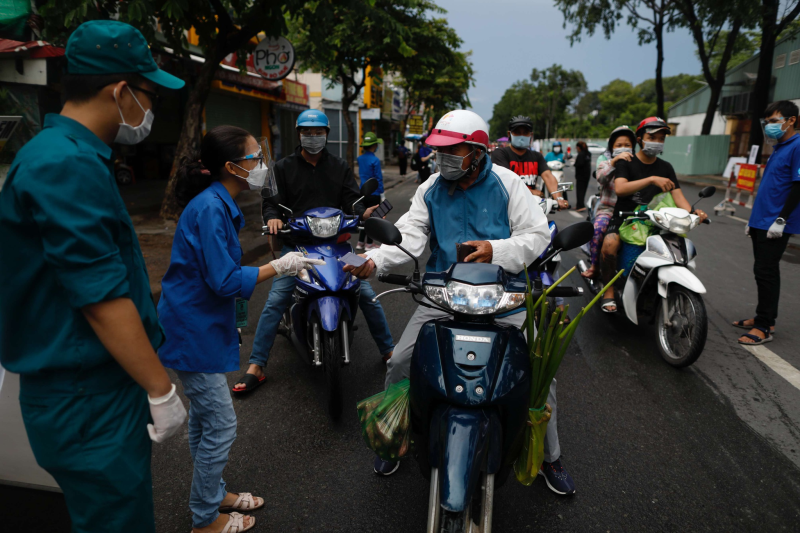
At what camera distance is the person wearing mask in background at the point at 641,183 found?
466cm

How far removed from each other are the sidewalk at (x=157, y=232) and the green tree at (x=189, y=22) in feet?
2.08

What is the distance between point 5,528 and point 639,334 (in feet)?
15.9

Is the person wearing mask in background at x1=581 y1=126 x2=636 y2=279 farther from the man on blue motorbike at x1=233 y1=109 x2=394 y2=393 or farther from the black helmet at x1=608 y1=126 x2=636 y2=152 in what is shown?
the man on blue motorbike at x1=233 y1=109 x2=394 y2=393

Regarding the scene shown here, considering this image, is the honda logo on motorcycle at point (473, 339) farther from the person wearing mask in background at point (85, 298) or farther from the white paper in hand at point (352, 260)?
the person wearing mask in background at point (85, 298)

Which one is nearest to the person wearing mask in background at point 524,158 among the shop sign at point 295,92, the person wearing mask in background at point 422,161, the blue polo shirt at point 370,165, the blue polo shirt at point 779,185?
the blue polo shirt at point 779,185

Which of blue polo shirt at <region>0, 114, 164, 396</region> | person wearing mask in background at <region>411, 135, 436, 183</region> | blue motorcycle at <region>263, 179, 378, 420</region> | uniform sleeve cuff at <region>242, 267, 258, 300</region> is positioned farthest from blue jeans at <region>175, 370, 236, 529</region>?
person wearing mask in background at <region>411, 135, 436, 183</region>

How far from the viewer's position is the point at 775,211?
4.67 meters

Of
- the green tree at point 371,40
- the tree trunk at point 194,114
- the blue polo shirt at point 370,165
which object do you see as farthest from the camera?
the green tree at point 371,40

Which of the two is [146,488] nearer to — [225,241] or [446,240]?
[225,241]

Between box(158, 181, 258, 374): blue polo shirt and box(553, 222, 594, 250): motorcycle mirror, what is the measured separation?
4.17 feet

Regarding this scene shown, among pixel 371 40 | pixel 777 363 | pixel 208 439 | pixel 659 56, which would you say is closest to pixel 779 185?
pixel 777 363

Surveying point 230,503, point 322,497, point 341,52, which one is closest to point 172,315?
point 230,503

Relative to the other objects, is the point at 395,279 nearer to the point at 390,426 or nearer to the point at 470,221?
the point at 470,221

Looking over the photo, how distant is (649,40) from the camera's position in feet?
85.2
